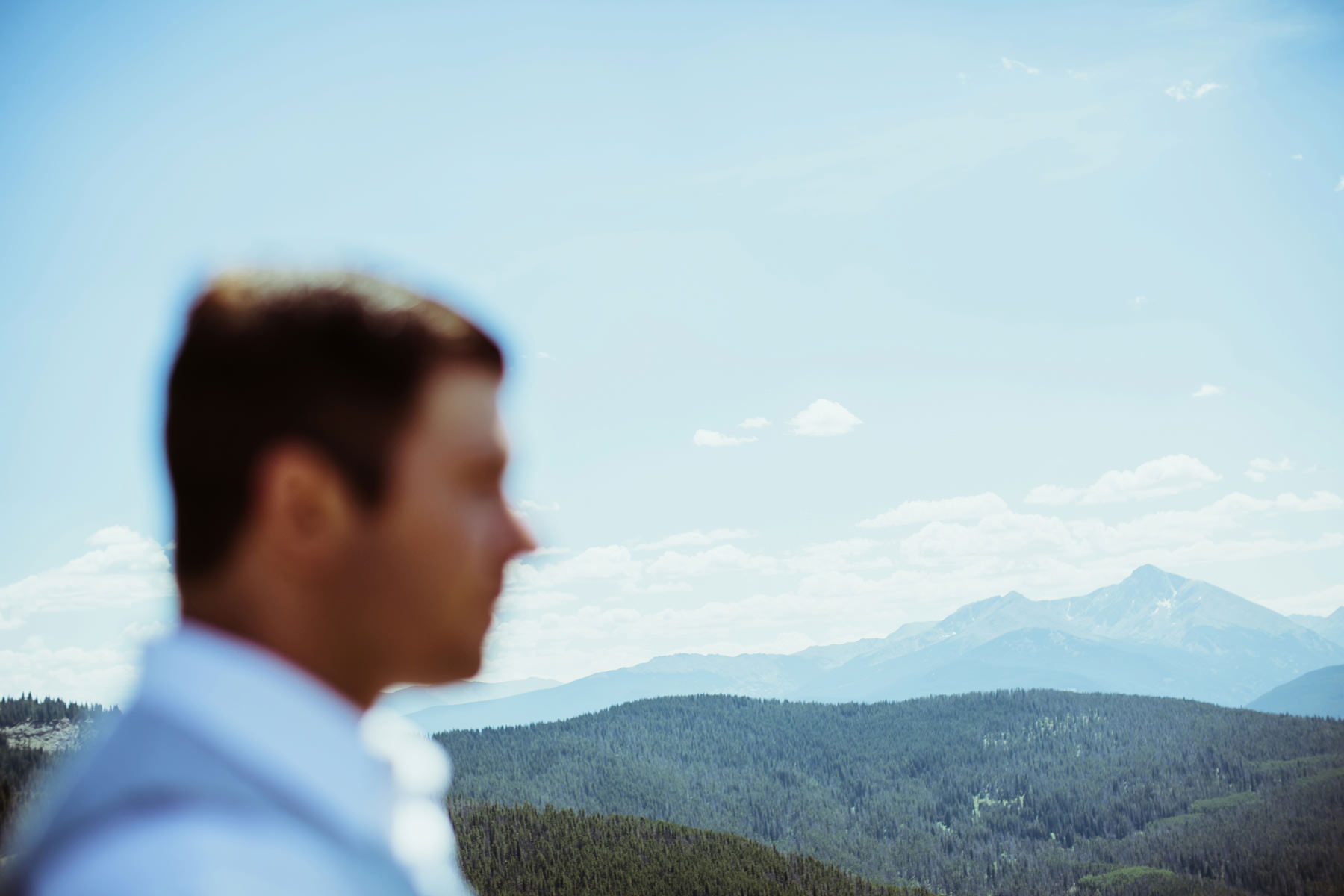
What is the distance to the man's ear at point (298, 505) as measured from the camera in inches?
70.1

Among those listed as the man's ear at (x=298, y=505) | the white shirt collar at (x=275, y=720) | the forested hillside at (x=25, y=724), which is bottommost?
the forested hillside at (x=25, y=724)

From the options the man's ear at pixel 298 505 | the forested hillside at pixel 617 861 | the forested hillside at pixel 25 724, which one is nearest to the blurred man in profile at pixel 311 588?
the man's ear at pixel 298 505

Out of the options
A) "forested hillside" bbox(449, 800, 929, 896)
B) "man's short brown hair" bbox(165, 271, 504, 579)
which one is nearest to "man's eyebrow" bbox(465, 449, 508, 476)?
"man's short brown hair" bbox(165, 271, 504, 579)

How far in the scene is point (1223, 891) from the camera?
7224 inches

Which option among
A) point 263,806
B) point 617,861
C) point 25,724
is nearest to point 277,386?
point 263,806

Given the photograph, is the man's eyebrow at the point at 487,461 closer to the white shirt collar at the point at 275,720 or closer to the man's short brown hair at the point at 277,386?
the man's short brown hair at the point at 277,386

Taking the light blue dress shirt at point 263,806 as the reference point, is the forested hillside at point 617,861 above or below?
below

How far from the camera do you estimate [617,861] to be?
5182 inches

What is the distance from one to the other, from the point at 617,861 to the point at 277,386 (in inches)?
5620

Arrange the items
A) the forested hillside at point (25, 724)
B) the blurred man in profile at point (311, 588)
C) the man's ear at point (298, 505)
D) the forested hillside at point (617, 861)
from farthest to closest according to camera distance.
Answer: the forested hillside at point (617, 861) < the forested hillside at point (25, 724) < the man's ear at point (298, 505) < the blurred man in profile at point (311, 588)

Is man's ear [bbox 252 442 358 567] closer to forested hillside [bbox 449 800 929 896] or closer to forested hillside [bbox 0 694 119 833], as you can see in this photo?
forested hillside [bbox 0 694 119 833]

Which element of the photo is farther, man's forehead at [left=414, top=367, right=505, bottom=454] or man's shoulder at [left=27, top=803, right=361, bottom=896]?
man's forehead at [left=414, top=367, right=505, bottom=454]

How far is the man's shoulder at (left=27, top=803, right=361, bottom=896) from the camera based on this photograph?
1152 millimetres

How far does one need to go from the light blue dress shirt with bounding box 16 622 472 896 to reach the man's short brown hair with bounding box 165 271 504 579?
28 cm
